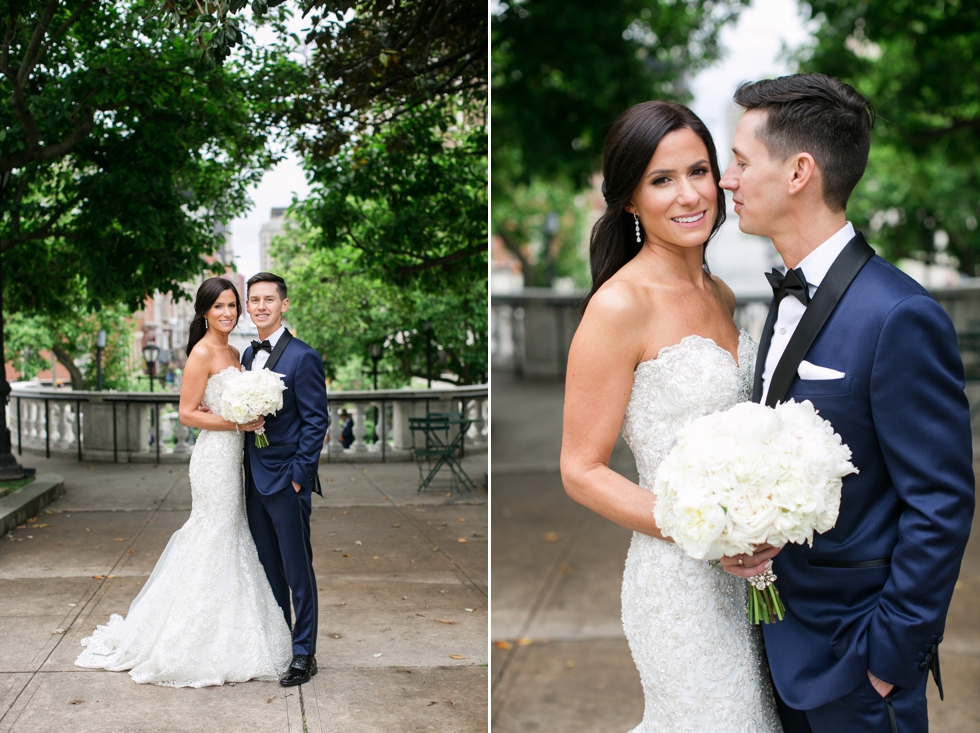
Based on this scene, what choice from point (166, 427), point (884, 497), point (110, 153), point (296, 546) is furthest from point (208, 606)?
point (884, 497)

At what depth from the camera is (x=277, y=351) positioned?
11.2ft

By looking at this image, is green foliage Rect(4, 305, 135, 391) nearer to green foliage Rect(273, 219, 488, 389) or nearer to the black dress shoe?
green foliage Rect(273, 219, 488, 389)

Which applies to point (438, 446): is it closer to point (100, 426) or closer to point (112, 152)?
point (100, 426)

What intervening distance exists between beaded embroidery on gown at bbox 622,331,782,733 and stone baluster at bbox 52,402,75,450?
2.06 metres

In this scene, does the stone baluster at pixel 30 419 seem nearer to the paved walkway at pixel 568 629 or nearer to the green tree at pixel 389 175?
the green tree at pixel 389 175

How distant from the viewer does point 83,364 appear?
10.7ft

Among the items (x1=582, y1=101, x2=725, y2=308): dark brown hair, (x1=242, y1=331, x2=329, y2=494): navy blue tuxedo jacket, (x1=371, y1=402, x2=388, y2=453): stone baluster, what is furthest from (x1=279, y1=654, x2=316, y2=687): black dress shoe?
(x1=582, y1=101, x2=725, y2=308): dark brown hair

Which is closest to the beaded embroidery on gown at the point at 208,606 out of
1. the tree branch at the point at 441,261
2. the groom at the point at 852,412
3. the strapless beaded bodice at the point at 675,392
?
the tree branch at the point at 441,261

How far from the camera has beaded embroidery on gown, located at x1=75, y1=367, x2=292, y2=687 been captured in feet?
10.4

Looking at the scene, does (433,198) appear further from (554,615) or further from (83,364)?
(554,615)

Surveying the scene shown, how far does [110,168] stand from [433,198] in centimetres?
152

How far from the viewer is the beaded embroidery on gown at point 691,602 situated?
232 cm

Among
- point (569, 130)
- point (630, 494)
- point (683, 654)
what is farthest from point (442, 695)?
point (569, 130)

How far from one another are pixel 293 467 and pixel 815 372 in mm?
2151
